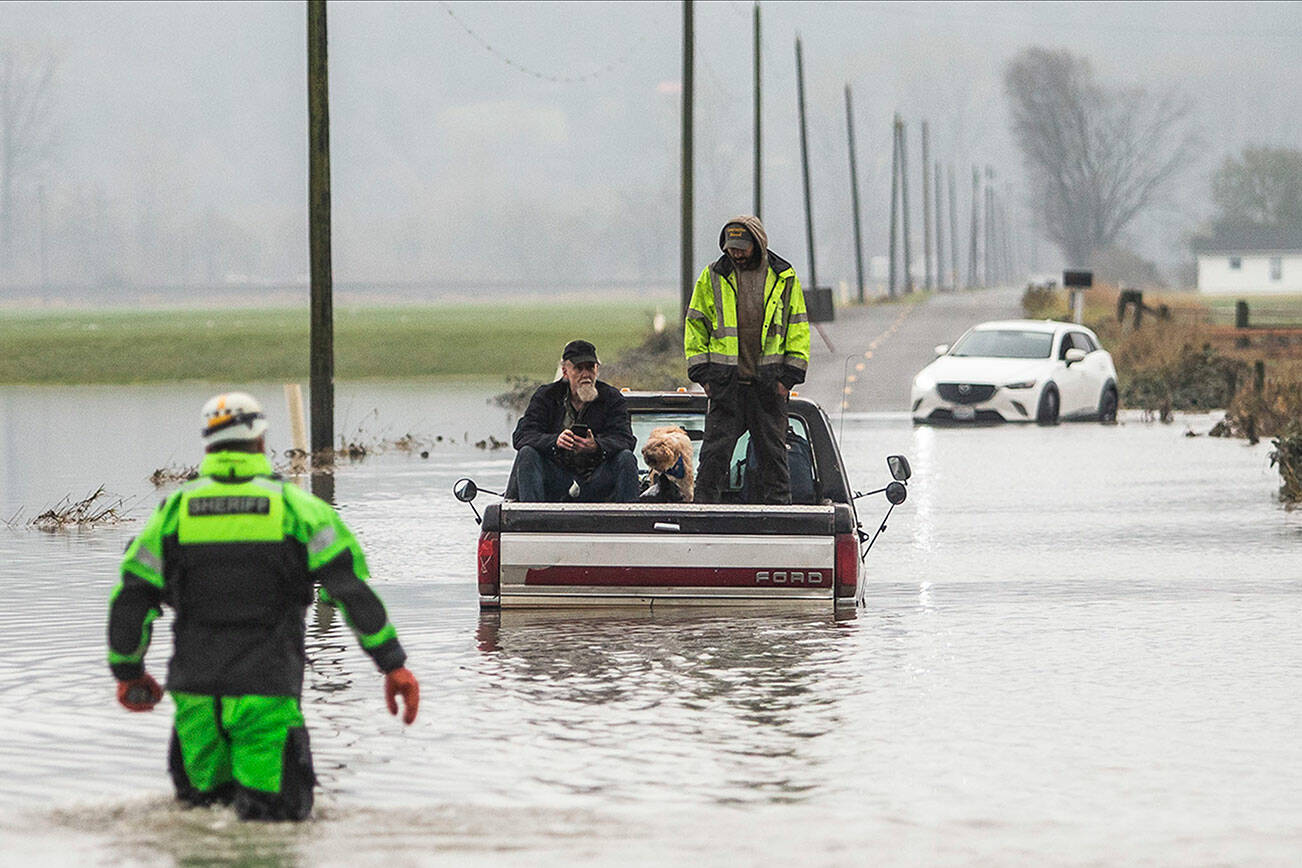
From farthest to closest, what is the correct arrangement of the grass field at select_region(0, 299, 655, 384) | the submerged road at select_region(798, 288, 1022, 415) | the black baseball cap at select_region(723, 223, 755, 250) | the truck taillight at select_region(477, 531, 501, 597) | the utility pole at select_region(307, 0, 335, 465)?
the grass field at select_region(0, 299, 655, 384), the submerged road at select_region(798, 288, 1022, 415), the utility pole at select_region(307, 0, 335, 465), the black baseball cap at select_region(723, 223, 755, 250), the truck taillight at select_region(477, 531, 501, 597)

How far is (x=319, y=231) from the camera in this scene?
28062 mm

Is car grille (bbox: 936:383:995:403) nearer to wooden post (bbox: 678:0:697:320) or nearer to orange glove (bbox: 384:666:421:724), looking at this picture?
wooden post (bbox: 678:0:697:320)

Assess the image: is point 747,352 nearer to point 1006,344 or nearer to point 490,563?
point 490,563

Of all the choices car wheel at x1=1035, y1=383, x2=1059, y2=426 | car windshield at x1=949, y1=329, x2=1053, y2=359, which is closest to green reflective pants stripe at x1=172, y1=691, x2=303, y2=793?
car wheel at x1=1035, y1=383, x2=1059, y2=426

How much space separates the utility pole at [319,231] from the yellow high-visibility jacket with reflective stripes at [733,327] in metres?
15.2

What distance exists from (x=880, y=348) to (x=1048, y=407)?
823 inches

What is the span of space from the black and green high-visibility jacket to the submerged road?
1651 cm

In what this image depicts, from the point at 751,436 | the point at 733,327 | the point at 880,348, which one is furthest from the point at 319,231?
the point at 880,348

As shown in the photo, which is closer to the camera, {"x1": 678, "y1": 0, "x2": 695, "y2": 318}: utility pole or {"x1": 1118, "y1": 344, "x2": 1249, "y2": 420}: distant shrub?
{"x1": 1118, "y1": 344, "x2": 1249, "y2": 420}: distant shrub

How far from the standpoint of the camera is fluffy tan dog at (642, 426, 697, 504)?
12.5 m

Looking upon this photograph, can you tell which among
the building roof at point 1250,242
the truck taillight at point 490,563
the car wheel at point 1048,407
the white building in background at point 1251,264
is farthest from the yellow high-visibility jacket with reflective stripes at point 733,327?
the building roof at point 1250,242

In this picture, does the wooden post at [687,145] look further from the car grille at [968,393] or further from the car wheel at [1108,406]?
the car grille at [968,393]

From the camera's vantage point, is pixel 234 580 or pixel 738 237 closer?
pixel 234 580

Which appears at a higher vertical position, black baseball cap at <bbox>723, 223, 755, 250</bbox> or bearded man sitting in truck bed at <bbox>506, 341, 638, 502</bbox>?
black baseball cap at <bbox>723, 223, 755, 250</bbox>
